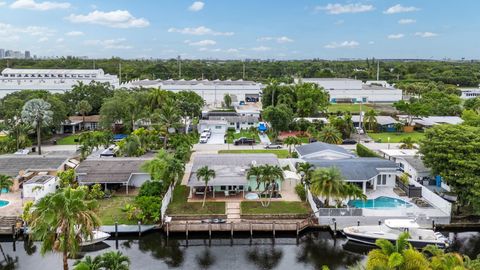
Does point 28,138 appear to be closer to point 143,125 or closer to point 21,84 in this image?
point 143,125

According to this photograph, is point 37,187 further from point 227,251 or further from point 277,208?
point 277,208

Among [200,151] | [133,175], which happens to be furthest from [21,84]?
[133,175]

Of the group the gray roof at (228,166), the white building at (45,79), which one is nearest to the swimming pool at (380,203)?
the gray roof at (228,166)

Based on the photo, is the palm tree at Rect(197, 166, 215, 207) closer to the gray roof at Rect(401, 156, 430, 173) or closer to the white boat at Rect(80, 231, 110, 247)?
the white boat at Rect(80, 231, 110, 247)

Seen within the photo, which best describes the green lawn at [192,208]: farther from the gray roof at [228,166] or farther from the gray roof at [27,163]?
the gray roof at [27,163]

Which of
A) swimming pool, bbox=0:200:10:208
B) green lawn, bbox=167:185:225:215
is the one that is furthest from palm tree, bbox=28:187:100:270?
swimming pool, bbox=0:200:10:208

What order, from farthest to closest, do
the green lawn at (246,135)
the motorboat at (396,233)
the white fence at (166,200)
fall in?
the green lawn at (246,135), the white fence at (166,200), the motorboat at (396,233)
